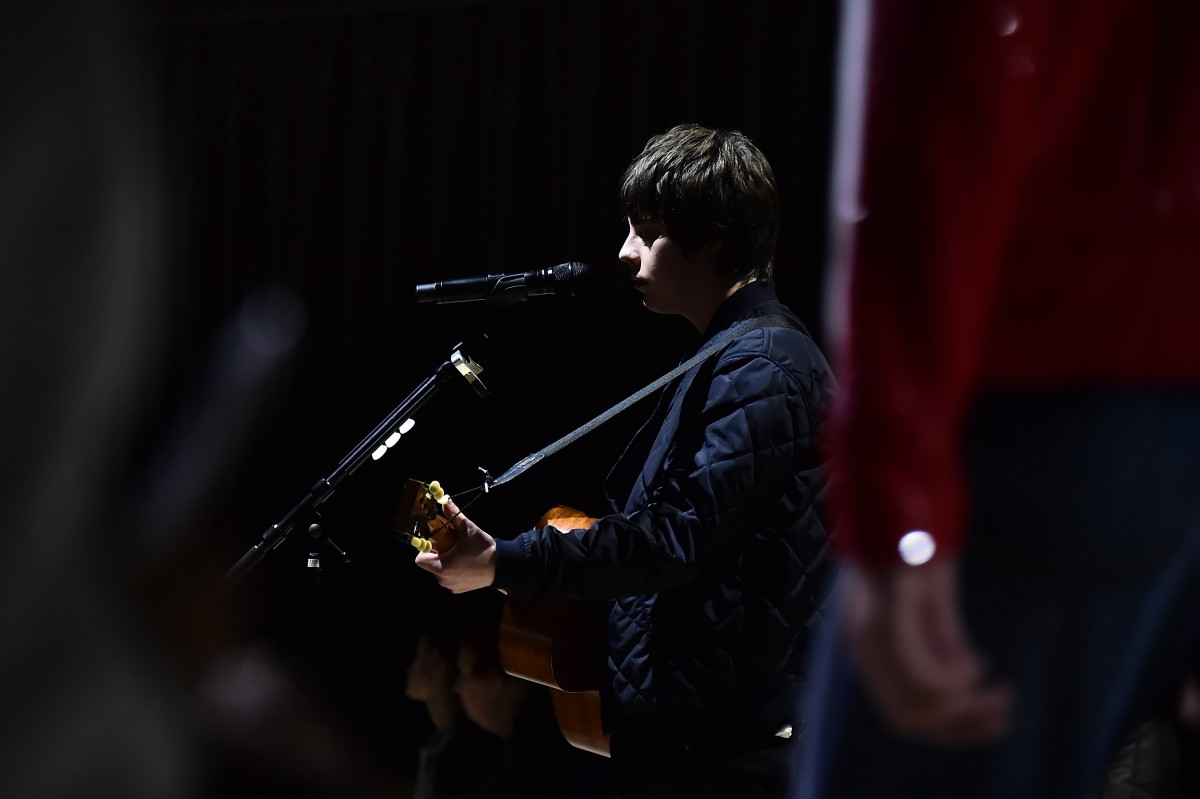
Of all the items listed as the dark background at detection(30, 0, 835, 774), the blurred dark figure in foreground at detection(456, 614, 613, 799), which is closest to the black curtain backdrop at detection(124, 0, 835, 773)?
the dark background at detection(30, 0, 835, 774)

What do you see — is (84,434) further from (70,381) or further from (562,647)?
(562,647)

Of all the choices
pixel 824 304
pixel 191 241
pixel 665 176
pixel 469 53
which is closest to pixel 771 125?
pixel 824 304

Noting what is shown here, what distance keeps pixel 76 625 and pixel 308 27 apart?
14.3 ft

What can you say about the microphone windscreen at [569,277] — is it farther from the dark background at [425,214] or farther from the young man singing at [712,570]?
the dark background at [425,214]

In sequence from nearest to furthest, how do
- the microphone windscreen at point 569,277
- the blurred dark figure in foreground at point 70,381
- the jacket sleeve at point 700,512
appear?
the blurred dark figure in foreground at point 70,381 < the jacket sleeve at point 700,512 < the microphone windscreen at point 569,277

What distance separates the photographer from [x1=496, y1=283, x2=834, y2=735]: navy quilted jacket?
4.82ft

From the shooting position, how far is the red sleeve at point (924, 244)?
594 mm

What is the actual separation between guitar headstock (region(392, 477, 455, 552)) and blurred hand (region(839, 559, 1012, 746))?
1.01 m

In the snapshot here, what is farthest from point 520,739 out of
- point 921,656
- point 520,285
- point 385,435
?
point 921,656

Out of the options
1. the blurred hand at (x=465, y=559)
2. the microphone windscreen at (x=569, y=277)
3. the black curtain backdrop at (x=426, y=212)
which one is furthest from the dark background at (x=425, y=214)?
the blurred hand at (x=465, y=559)

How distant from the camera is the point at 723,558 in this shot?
5.03ft

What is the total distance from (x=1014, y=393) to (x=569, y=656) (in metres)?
1.20

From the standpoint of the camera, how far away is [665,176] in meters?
1.73

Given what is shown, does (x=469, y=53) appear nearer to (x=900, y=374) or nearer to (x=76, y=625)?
(x=900, y=374)
